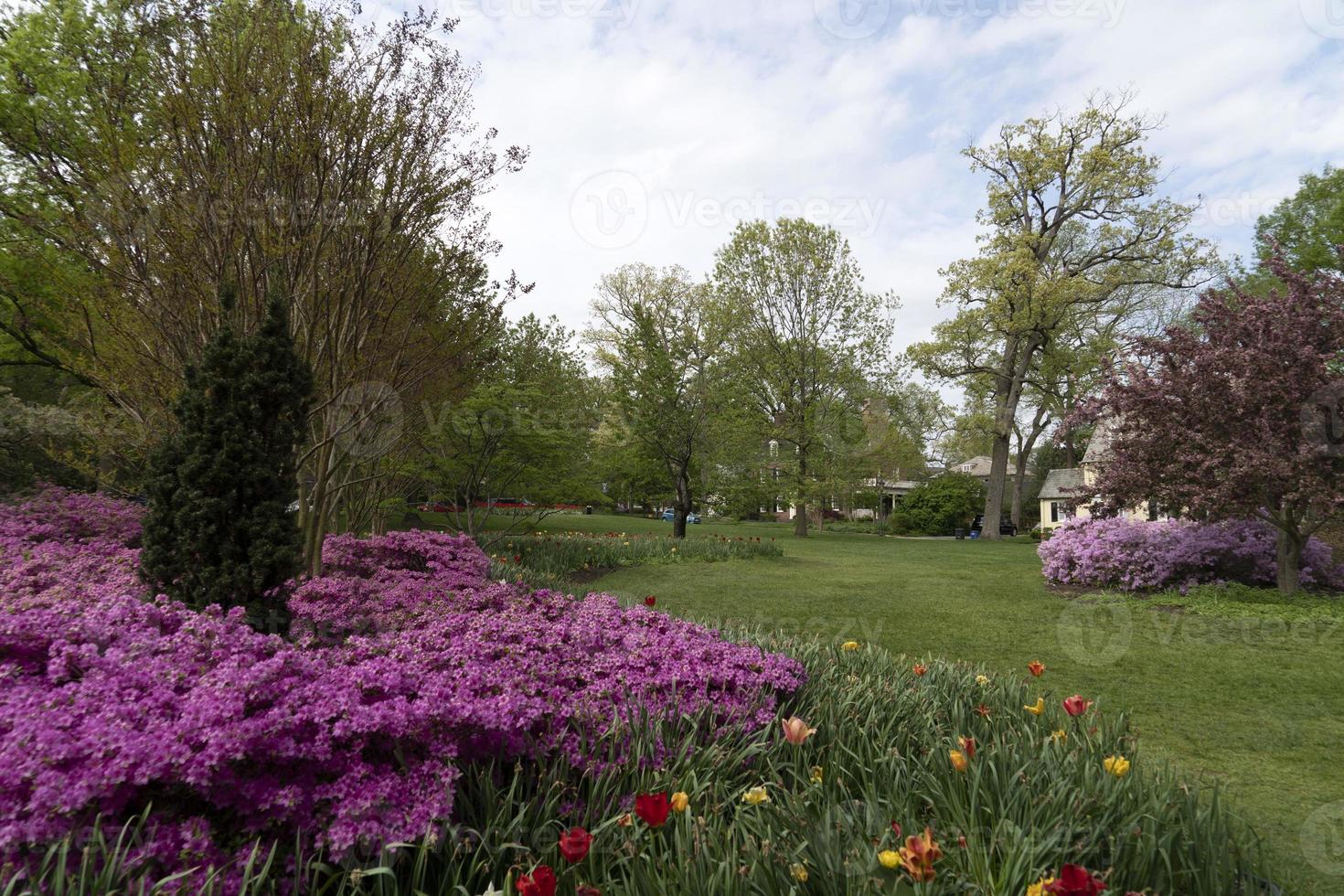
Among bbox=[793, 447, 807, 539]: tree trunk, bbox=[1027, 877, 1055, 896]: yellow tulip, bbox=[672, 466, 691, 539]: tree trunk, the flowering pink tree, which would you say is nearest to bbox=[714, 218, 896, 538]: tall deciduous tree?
bbox=[793, 447, 807, 539]: tree trunk

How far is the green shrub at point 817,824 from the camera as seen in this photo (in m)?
1.90

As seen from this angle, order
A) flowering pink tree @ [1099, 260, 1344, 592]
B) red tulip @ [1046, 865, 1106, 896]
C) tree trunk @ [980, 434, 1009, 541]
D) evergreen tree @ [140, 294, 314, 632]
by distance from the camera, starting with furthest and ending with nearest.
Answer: tree trunk @ [980, 434, 1009, 541] < flowering pink tree @ [1099, 260, 1344, 592] < evergreen tree @ [140, 294, 314, 632] < red tulip @ [1046, 865, 1106, 896]

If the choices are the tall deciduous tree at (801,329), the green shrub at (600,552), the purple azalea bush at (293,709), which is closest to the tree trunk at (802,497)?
the tall deciduous tree at (801,329)

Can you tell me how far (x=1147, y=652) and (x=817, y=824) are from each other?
6147 mm

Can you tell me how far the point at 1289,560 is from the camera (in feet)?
28.8

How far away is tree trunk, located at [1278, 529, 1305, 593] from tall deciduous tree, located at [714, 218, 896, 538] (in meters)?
15.9

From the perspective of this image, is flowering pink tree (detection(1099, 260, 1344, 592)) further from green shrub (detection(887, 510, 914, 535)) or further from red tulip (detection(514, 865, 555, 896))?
green shrub (detection(887, 510, 914, 535))

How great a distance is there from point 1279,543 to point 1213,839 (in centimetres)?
937

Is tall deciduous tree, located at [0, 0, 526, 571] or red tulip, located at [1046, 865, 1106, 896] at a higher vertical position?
tall deciduous tree, located at [0, 0, 526, 571]

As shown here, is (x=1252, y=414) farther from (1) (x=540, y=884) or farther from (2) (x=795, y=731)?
(1) (x=540, y=884)

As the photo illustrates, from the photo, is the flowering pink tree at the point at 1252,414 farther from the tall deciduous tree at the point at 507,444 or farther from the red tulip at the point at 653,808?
the red tulip at the point at 653,808

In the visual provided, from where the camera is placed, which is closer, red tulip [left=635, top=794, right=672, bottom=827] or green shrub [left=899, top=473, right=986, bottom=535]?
red tulip [left=635, top=794, right=672, bottom=827]

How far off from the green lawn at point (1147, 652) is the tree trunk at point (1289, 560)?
51.4 inches

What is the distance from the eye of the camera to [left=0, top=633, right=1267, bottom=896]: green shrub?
6.23ft
